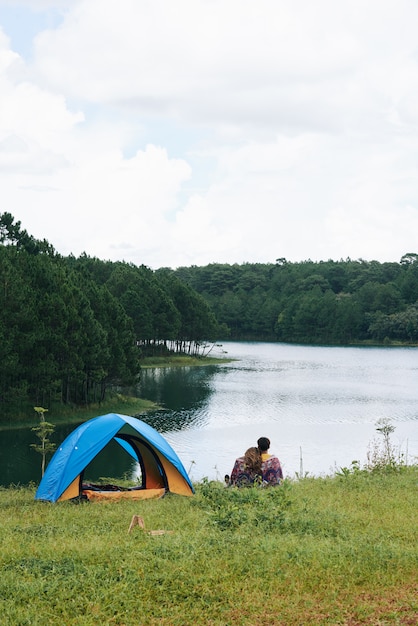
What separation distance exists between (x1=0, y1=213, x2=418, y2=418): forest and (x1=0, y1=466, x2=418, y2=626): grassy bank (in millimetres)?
23964

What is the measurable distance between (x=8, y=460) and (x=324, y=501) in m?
17.5

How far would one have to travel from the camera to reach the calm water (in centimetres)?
2470

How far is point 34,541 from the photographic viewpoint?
26.4 ft

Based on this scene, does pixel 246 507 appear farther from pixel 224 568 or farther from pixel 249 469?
pixel 249 469

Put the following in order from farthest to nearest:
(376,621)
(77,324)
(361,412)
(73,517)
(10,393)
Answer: (361,412)
(77,324)
(10,393)
(73,517)
(376,621)

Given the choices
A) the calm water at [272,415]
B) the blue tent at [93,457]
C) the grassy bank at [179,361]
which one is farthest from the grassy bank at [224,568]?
the grassy bank at [179,361]

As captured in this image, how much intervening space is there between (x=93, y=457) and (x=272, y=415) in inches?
973

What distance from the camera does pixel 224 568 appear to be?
6598 millimetres

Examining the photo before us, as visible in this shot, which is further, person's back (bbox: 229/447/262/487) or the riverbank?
the riverbank

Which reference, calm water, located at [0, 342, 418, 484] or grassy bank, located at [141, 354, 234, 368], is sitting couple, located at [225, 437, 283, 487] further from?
grassy bank, located at [141, 354, 234, 368]

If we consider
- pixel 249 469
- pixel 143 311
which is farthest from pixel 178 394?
pixel 249 469

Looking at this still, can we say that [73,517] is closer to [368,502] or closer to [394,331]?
[368,502]

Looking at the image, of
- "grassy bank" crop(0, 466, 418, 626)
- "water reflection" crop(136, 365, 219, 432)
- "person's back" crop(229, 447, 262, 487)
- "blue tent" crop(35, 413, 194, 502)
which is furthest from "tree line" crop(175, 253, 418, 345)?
"grassy bank" crop(0, 466, 418, 626)

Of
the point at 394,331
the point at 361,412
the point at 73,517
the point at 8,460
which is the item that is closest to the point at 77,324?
the point at 8,460
